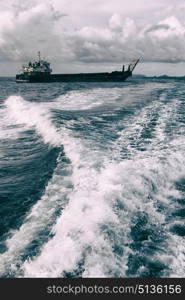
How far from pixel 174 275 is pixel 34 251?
147 inches

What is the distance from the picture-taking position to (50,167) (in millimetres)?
13273

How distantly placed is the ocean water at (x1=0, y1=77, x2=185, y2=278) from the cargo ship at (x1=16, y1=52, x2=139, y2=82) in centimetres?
9344

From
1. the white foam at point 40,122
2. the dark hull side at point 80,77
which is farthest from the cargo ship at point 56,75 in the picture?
the white foam at point 40,122

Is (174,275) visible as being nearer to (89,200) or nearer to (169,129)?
(89,200)

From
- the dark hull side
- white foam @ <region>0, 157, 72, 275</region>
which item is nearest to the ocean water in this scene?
white foam @ <region>0, 157, 72, 275</region>

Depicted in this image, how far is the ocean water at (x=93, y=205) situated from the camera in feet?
22.6

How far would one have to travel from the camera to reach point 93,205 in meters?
9.12

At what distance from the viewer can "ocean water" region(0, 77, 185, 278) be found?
6891 millimetres

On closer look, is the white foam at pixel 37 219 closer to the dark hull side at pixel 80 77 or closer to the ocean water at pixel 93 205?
the ocean water at pixel 93 205

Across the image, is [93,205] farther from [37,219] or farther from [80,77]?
[80,77]

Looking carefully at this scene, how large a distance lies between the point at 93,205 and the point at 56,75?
107 meters

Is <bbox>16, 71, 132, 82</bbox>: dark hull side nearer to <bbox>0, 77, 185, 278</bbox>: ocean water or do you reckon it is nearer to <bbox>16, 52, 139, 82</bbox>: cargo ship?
<bbox>16, 52, 139, 82</bbox>: cargo ship

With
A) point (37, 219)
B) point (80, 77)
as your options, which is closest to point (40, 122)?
point (37, 219)

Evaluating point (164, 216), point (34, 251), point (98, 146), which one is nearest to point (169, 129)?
point (98, 146)
